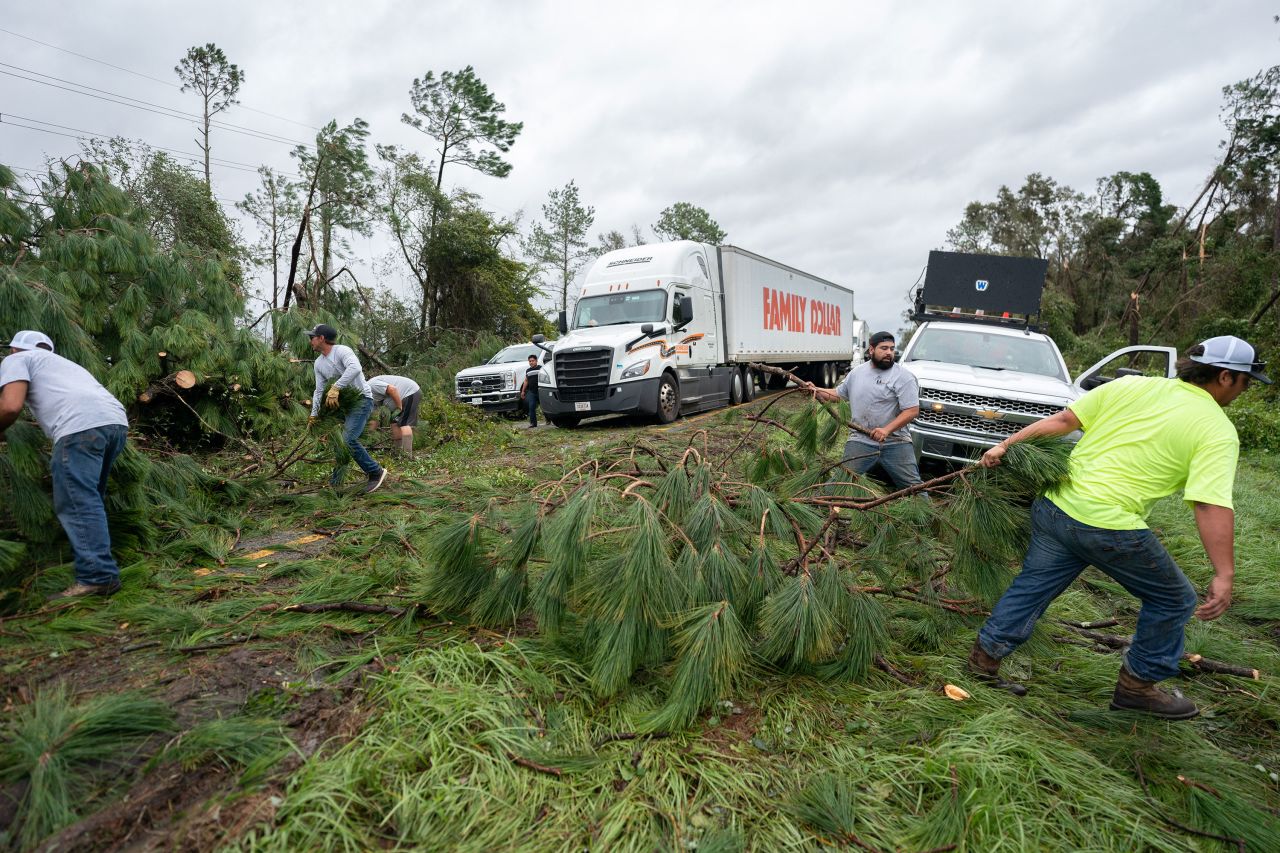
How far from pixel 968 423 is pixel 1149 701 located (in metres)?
3.91

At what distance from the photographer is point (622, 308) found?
10992 mm

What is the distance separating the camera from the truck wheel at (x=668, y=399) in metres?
10.4

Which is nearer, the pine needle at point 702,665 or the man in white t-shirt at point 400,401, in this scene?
the pine needle at point 702,665

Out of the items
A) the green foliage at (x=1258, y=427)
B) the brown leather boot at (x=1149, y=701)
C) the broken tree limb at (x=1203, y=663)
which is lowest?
the broken tree limb at (x=1203, y=663)

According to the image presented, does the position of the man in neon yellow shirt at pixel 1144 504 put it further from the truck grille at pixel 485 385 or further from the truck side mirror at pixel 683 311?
the truck grille at pixel 485 385

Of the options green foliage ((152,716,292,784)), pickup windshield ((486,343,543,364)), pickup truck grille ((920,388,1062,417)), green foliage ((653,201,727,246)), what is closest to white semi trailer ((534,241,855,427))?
pickup windshield ((486,343,543,364))

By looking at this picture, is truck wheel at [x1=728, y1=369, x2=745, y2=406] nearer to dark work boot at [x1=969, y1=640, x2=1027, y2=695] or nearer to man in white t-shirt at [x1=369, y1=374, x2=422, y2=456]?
man in white t-shirt at [x1=369, y1=374, x2=422, y2=456]

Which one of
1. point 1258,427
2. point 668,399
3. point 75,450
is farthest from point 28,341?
point 1258,427

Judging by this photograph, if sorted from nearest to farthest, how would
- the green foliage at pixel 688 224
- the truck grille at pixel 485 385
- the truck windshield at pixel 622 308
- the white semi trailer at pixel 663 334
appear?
the white semi trailer at pixel 663 334
the truck windshield at pixel 622 308
the truck grille at pixel 485 385
the green foliage at pixel 688 224

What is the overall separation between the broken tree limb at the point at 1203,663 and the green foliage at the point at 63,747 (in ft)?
12.5

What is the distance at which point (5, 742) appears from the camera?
6.27ft

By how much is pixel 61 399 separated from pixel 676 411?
857 cm

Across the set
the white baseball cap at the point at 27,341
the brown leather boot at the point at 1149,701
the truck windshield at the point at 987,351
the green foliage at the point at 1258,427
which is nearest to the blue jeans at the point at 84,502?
the white baseball cap at the point at 27,341

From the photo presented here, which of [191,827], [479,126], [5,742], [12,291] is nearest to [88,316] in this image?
[12,291]
